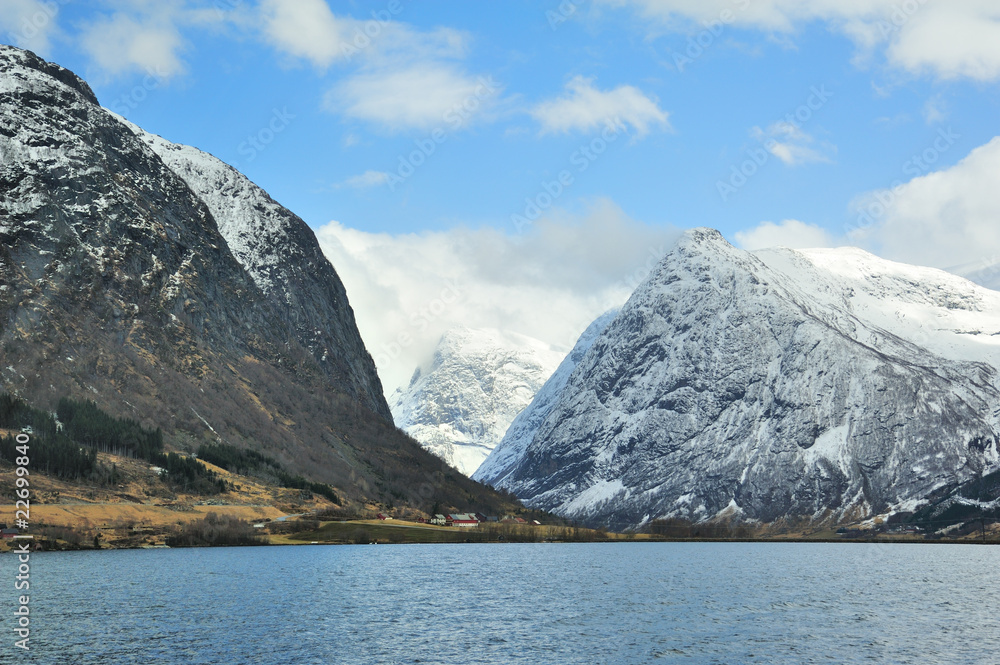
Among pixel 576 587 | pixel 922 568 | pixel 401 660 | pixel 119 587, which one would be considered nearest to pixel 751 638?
pixel 401 660

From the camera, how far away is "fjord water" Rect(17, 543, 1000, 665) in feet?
266

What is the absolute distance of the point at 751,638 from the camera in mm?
89500

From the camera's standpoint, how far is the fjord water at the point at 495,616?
81125 mm

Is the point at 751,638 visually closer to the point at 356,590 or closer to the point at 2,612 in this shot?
the point at 356,590

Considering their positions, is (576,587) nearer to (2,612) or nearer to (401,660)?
(401,660)

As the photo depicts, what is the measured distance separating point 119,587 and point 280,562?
59.0 metres

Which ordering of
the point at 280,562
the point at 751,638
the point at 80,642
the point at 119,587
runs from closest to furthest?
the point at 80,642 < the point at 751,638 < the point at 119,587 < the point at 280,562

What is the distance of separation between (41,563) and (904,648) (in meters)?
145

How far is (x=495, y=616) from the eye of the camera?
106 meters

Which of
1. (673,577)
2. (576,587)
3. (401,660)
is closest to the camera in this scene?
(401,660)

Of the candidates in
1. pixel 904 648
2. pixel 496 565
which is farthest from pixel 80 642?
pixel 496 565

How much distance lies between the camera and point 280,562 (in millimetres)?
185875

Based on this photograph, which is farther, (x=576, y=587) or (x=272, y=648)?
(x=576, y=587)

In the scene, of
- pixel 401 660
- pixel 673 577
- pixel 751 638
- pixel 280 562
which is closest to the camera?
pixel 401 660
